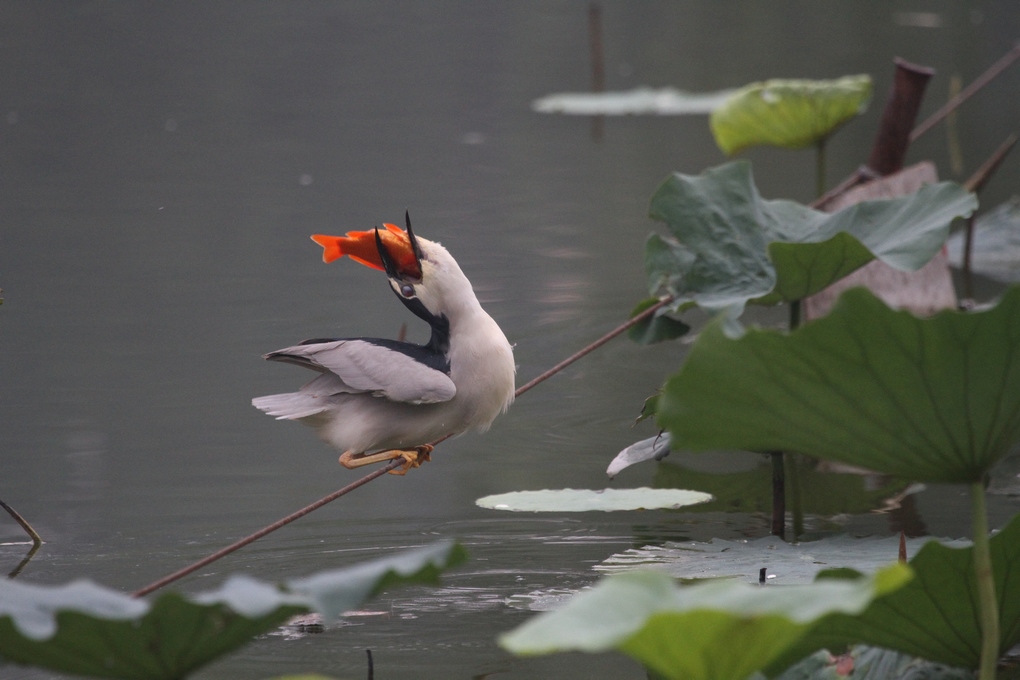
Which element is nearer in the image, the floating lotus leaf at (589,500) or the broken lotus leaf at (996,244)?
the floating lotus leaf at (589,500)

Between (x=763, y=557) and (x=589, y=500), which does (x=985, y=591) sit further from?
(x=589, y=500)

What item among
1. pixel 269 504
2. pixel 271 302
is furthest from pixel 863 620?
pixel 271 302

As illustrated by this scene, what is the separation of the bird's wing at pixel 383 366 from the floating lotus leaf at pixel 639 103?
20.5 ft

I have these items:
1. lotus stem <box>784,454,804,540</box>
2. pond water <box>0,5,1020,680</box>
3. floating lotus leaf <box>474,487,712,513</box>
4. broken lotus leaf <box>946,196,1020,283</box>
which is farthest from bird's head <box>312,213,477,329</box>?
broken lotus leaf <box>946,196,1020,283</box>

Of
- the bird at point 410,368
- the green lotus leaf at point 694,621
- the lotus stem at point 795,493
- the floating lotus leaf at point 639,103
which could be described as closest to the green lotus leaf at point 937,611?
the green lotus leaf at point 694,621

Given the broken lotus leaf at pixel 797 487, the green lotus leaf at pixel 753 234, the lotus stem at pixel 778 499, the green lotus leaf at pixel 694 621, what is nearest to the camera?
the green lotus leaf at pixel 694 621

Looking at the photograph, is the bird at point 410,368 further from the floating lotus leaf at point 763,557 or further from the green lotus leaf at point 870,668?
the green lotus leaf at point 870,668

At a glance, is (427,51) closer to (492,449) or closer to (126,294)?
(126,294)

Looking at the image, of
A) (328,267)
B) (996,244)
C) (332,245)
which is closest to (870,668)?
(332,245)

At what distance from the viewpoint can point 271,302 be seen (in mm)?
4367

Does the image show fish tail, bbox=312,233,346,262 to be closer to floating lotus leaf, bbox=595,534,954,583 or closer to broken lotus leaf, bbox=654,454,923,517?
floating lotus leaf, bbox=595,534,954,583

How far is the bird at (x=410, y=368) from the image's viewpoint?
6.79ft

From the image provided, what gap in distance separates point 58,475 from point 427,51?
7950mm

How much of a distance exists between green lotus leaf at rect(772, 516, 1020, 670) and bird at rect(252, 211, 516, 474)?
0.78 m
